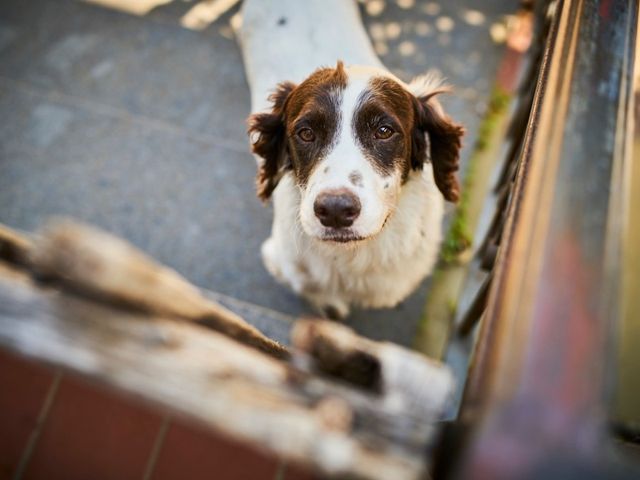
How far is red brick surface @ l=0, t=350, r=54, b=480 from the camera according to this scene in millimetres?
1028

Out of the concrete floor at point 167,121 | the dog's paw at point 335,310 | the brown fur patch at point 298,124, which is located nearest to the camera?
the brown fur patch at point 298,124

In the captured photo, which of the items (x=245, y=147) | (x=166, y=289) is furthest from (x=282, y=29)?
(x=166, y=289)

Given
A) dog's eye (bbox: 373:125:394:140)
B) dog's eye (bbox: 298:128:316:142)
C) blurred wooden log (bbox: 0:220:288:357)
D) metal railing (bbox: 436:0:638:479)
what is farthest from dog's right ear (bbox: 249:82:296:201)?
blurred wooden log (bbox: 0:220:288:357)

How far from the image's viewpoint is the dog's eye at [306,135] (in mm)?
2074

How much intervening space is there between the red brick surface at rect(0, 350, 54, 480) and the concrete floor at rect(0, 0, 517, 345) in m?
1.78

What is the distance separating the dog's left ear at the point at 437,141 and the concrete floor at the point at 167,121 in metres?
0.83

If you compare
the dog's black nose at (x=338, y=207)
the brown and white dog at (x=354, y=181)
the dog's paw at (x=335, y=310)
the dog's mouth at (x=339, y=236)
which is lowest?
the dog's paw at (x=335, y=310)

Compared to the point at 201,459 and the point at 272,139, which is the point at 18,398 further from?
the point at 272,139

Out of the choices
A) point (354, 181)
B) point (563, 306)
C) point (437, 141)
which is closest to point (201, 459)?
point (563, 306)

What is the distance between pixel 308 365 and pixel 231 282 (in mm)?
2199

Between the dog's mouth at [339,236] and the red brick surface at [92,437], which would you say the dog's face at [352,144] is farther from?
the red brick surface at [92,437]

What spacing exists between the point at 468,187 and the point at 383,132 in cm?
147

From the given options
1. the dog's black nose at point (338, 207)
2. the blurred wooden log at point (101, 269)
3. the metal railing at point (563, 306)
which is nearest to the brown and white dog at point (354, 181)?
the dog's black nose at point (338, 207)

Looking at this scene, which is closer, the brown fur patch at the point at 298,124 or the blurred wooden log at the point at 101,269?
Result: the blurred wooden log at the point at 101,269
